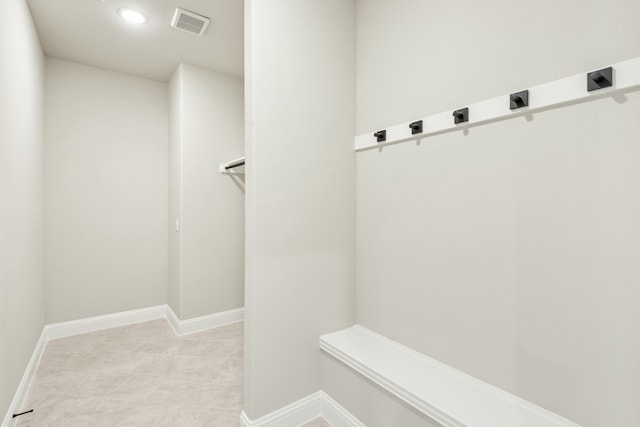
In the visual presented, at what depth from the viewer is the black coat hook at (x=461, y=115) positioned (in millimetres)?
1404

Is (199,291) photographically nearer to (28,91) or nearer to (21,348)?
(21,348)

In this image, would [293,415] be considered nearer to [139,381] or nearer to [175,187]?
[139,381]

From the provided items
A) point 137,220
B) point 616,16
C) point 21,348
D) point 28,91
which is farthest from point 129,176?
point 616,16

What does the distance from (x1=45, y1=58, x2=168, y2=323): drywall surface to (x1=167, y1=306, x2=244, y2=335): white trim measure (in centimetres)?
46

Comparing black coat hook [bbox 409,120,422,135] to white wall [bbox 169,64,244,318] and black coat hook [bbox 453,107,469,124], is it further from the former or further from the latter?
white wall [bbox 169,64,244,318]

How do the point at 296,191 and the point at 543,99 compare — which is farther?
the point at 296,191

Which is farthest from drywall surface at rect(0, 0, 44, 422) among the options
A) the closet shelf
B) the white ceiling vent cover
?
the closet shelf

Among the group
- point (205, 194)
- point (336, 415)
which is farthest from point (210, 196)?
point (336, 415)

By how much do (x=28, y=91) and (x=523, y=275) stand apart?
10.8ft

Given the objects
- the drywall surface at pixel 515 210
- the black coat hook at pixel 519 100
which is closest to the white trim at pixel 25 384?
the drywall surface at pixel 515 210

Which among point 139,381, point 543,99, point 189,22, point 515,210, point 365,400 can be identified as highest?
point 189,22

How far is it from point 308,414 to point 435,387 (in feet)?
2.72

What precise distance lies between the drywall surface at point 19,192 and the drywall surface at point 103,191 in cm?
28

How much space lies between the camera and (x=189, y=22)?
2.28 m
